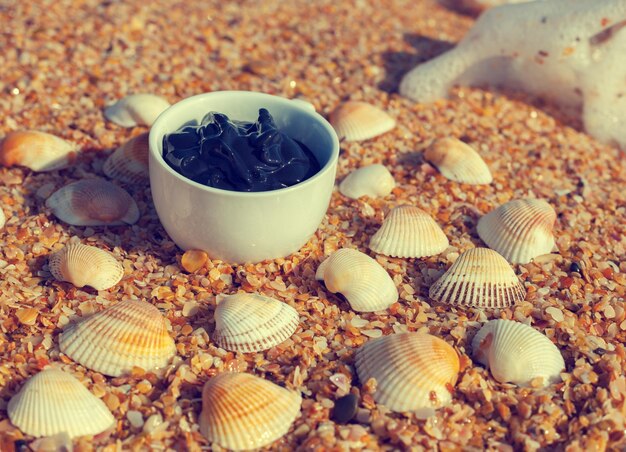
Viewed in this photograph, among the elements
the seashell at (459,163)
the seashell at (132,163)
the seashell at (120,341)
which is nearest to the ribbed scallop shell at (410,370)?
the seashell at (120,341)

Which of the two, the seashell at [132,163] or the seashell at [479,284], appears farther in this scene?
the seashell at [132,163]

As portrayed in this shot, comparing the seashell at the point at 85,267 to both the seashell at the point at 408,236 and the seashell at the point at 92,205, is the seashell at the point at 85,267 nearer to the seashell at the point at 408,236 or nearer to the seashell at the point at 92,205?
the seashell at the point at 92,205

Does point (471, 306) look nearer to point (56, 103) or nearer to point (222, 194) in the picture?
point (222, 194)

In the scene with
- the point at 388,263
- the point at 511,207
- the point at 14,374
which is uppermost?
the point at 511,207

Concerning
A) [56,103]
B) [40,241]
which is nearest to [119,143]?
[56,103]

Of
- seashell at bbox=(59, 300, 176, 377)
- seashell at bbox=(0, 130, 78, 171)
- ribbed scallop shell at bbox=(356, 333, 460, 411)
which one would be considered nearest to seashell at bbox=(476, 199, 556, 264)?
ribbed scallop shell at bbox=(356, 333, 460, 411)

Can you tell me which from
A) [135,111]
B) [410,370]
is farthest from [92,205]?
[410,370]
